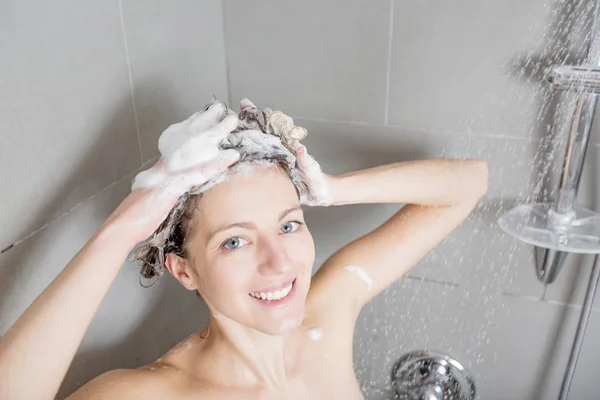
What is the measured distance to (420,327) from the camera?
162cm

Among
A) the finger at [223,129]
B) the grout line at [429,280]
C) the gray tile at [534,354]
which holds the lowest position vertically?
the gray tile at [534,354]

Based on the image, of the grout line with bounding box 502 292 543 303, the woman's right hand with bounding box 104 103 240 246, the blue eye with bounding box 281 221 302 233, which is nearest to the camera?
the woman's right hand with bounding box 104 103 240 246

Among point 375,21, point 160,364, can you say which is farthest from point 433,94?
point 160,364

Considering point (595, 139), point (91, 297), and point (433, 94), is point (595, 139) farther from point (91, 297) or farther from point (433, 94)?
point (91, 297)

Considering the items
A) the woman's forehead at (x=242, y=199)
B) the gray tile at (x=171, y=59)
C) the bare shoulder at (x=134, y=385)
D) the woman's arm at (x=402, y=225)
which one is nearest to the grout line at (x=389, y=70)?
the woman's arm at (x=402, y=225)

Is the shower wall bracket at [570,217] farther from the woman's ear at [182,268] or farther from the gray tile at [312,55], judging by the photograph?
the woman's ear at [182,268]

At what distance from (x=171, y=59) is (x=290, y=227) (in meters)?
0.54

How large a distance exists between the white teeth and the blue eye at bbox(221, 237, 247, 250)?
0.08 m

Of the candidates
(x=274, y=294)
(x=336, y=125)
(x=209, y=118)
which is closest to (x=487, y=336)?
(x=336, y=125)

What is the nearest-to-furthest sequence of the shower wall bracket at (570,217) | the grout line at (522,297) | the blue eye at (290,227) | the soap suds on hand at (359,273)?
the blue eye at (290,227) < the shower wall bracket at (570,217) < the soap suds on hand at (359,273) < the grout line at (522,297)

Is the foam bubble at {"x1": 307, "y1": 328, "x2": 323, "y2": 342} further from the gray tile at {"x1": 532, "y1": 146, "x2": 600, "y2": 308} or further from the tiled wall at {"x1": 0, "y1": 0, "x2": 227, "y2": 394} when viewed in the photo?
the gray tile at {"x1": 532, "y1": 146, "x2": 600, "y2": 308}

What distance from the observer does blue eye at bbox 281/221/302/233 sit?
0.98m

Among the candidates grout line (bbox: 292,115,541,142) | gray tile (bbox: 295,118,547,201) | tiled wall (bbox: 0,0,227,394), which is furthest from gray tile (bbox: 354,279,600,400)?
tiled wall (bbox: 0,0,227,394)

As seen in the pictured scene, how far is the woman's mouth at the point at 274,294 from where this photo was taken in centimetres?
95
